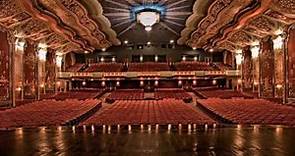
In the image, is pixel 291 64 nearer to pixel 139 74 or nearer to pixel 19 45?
pixel 19 45

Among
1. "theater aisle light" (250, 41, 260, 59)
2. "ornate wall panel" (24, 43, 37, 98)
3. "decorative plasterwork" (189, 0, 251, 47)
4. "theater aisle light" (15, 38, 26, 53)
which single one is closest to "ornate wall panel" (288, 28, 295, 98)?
"decorative plasterwork" (189, 0, 251, 47)

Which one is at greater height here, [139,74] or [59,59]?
[59,59]

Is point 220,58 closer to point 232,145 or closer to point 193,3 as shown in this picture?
point 193,3

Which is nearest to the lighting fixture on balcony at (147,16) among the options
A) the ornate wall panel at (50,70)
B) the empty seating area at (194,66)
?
the ornate wall panel at (50,70)

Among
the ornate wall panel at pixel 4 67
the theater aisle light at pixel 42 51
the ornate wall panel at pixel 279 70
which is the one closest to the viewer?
the ornate wall panel at pixel 4 67

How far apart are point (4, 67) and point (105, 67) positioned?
471 inches

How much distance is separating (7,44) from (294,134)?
9.40m

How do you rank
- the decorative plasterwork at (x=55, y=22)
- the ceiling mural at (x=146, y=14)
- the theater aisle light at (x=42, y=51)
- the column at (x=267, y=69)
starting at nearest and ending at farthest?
the decorative plasterwork at (x=55, y=22), the ceiling mural at (x=146, y=14), the column at (x=267, y=69), the theater aisle light at (x=42, y=51)

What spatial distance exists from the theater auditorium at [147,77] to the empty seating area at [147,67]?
135mm

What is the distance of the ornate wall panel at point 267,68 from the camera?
1384 centimetres

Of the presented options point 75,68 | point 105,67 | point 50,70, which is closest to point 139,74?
point 105,67

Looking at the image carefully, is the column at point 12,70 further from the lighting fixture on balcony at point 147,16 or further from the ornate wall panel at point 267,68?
the ornate wall panel at point 267,68

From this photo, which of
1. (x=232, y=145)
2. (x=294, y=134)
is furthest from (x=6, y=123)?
(x=294, y=134)

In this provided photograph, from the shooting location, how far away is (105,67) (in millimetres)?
22844
